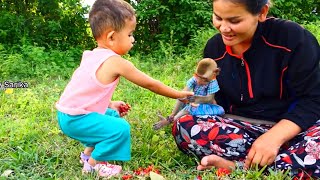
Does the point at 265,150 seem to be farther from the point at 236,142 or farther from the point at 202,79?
the point at 202,79

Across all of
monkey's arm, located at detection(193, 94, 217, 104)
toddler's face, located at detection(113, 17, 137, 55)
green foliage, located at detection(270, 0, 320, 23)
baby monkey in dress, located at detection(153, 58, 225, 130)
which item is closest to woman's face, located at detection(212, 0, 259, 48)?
baby monkey in dress, located at detection(153, 58, 225, 130)

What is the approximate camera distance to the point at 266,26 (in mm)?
2469

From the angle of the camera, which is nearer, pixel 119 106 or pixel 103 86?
pixel 103 86

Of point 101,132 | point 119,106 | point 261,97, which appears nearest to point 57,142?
point 119,106

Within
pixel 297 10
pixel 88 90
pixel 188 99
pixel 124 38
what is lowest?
pixel 297 10

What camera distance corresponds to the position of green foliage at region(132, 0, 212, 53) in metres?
6.65

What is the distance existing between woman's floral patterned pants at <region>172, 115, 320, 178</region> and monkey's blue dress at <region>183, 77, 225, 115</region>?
2.3 inches

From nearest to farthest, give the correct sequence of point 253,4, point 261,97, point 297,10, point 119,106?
point 253,4 < point 261,97 < point 119,106 < point 297,10

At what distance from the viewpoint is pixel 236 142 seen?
2.43 meters

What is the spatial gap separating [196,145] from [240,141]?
25 cm

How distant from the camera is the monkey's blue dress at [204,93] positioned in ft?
8.30

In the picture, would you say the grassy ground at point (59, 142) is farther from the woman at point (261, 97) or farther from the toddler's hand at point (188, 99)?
the toddler's hand at point (188, 99)

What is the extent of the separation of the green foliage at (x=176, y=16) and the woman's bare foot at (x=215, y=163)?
13.8 ft

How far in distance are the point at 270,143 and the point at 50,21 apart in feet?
17.4
